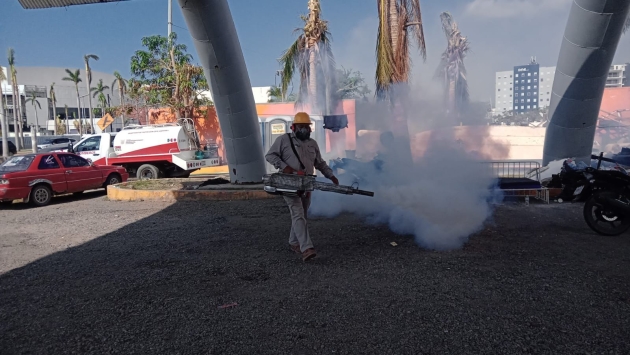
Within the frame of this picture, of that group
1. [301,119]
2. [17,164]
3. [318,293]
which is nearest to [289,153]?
[301,119]

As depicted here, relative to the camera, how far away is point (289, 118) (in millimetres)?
18453

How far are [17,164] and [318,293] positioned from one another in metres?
10.3

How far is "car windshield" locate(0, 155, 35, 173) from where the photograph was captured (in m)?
11.3

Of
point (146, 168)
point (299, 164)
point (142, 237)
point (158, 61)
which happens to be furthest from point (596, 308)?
point (158, 61)

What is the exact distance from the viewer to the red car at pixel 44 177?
10.9 m

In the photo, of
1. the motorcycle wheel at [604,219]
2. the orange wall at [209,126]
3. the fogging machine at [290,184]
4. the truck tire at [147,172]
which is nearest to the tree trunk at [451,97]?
the motorcycle wheel at [604,219]

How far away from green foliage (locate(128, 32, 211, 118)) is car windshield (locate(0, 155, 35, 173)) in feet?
31.3

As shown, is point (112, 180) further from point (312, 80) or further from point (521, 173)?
point (521, 173)

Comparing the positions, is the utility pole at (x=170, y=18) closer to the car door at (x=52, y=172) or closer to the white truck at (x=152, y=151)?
the white truck at (x=152, y=151)

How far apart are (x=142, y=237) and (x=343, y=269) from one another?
3.78m

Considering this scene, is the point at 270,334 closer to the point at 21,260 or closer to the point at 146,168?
the point at 21,260

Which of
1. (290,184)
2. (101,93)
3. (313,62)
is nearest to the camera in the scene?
(290,184)

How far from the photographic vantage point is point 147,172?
16.0 m

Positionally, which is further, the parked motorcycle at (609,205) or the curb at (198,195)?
the curb at (198,195)
